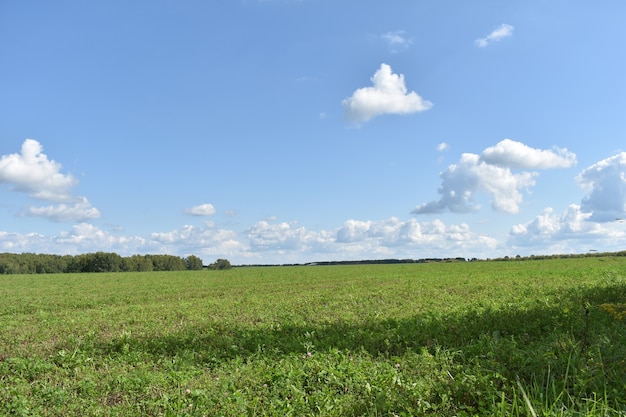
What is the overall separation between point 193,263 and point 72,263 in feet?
109

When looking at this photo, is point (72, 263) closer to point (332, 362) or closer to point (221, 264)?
point (221, 264)

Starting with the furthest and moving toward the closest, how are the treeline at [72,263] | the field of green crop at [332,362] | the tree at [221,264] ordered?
the tree at [221,264], the treeline at [72,263], the field of green crop at [332,362]

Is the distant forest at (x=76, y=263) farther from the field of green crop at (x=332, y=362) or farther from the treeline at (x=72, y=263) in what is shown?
the field of green crop at (x=332, y=362)

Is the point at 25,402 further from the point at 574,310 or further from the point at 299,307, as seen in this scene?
the point at 574,310

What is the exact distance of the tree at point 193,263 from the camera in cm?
12962

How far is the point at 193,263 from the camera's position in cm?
13062

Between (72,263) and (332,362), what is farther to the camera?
(72,263)

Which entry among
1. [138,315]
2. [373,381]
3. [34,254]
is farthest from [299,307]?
[34,254]

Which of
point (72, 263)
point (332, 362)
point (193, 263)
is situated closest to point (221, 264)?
point (193, 263)

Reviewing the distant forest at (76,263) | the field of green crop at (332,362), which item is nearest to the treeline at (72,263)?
the distant forest at (76,263)

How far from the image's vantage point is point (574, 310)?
11.7m

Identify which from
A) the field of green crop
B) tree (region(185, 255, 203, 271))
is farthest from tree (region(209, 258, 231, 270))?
the field of green crop

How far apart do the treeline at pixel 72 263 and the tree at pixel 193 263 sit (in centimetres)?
1131

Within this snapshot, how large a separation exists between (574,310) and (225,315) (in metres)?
10.7
